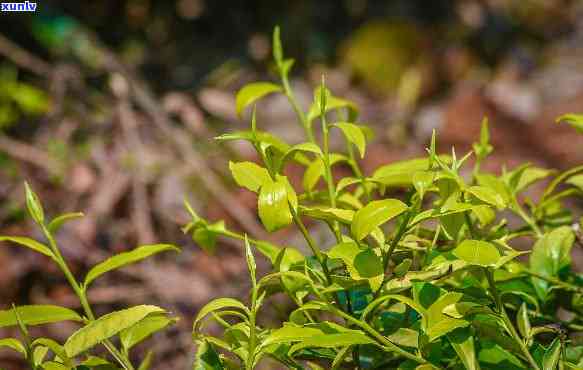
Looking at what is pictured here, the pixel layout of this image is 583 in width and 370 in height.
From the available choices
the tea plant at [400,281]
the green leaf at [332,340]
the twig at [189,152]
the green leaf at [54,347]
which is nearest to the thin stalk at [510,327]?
the tea plant at [400,281]

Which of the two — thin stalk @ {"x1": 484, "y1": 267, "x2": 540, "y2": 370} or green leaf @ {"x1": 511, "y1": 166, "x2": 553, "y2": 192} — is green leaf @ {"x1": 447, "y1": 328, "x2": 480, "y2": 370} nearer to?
thin stalk @ {"x1": 484, "y1": 267, "x2": 540, "y2": 370}

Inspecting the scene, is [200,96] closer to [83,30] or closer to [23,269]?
[83,30]

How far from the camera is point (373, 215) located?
0.61m

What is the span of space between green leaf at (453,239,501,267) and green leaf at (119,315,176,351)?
0.28 m

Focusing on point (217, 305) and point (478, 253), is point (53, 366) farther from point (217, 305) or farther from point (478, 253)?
point (478, 253)

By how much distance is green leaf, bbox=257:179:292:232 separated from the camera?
58cm

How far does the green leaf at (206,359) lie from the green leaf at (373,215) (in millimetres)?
173

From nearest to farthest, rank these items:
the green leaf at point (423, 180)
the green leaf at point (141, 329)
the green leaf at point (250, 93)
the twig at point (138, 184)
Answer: the green leaf at point (423, 180)
the green leaf at point (141, 329)
the green leaf at point (250, 93)
the twig at point (138, 184)

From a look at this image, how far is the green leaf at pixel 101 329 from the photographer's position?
63cm

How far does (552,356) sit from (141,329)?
37cm

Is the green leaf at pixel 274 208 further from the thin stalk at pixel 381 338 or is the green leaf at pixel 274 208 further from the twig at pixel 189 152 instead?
the twig at pixel 189 152

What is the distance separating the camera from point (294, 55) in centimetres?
412

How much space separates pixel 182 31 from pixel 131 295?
2.11 m

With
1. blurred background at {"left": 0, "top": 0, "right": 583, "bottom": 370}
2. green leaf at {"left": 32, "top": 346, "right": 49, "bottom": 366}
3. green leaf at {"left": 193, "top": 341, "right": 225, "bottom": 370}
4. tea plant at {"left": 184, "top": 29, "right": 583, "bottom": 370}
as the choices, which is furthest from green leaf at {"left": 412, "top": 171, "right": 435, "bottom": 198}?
blurred background at {"left": 0, "top": 0, "right": 583, "bottom": 370}
